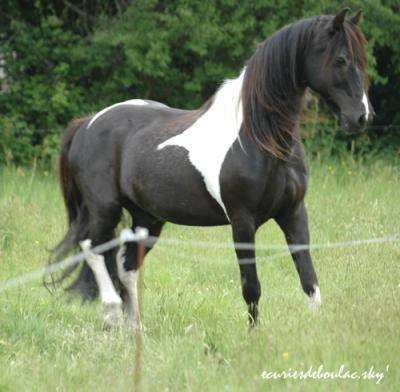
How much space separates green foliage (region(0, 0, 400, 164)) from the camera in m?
14.2

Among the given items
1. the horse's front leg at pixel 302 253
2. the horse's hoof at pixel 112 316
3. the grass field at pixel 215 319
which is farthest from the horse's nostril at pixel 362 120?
the horse's hoof at pixel 112 316

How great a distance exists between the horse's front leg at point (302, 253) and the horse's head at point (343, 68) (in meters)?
0.71

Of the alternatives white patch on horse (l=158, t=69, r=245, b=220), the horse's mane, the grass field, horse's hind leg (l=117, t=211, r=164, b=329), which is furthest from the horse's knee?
horse's hind leg (l=117, t=211, r=164, b=329)

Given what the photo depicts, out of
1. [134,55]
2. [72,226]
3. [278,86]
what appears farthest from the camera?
[134,55]

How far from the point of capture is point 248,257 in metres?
5.83

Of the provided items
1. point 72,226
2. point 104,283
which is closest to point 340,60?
point 104,283

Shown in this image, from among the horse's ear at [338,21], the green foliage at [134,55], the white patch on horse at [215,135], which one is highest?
the horse's ear at [338,21]

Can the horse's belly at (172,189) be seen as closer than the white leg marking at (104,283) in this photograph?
Yes

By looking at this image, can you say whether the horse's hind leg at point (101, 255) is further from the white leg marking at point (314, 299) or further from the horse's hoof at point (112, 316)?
the white leg marking at point (314, 299)

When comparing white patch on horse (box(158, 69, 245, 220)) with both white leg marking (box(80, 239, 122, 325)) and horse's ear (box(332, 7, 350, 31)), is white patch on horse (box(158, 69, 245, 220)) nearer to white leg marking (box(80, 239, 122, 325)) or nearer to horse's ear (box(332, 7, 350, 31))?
horse's ear (box(332, 7, 350, 31))

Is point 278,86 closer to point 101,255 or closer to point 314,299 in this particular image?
point 314,299

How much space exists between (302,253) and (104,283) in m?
1.73

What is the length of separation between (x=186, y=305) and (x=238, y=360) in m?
1.91

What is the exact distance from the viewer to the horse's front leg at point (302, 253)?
19.3 ft
